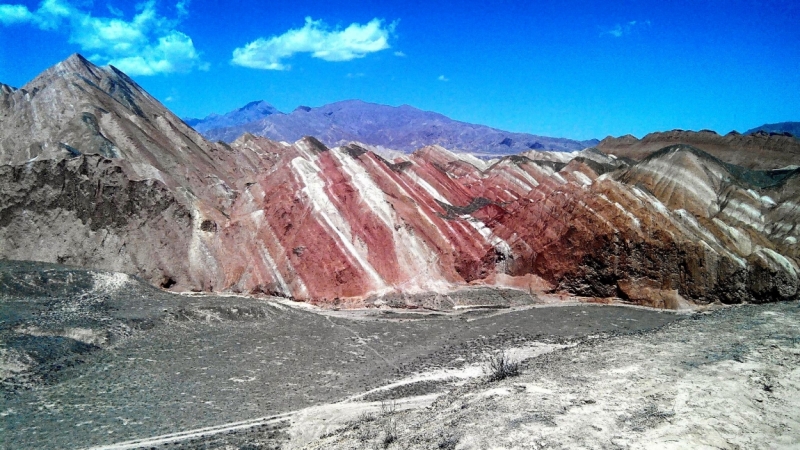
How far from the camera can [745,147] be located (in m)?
53.9

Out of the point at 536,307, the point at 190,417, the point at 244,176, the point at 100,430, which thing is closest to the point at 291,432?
the point at 190,417

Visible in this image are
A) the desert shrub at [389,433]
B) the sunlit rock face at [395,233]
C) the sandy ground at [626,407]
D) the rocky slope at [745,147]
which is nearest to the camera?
the sandy ground at [626,407]

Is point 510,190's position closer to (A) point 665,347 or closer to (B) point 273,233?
(B) point 273,233

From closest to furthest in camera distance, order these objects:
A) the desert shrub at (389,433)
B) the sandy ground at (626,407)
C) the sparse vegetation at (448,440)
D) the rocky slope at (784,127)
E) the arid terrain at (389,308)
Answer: the sandy ground at (626,407)
the sparse vegetation at (448,440)
the desert shrub at (389,433)
the arid terrain at (389,308)
the rocky slope at (784,127)

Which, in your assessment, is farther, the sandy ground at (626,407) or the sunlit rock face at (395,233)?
the sunlit rock face at (395,233)

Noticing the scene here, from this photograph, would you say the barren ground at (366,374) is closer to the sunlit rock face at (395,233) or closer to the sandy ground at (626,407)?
the sandy ground at (626,407)

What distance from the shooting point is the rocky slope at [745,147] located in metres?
50.0

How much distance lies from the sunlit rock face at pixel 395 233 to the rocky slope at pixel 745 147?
23803 millimetres

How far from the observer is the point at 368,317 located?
2088 centimetres

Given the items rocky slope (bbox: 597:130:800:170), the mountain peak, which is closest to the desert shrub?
rocky slope (bbox: 597:130:800:170)

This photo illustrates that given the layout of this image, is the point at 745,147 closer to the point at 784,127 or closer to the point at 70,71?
the point at 70,71

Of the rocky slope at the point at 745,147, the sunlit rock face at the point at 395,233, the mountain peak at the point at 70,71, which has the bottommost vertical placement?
the sunlit rock face at the point at 395,233

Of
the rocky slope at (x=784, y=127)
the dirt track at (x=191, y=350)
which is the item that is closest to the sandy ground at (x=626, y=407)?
the dirt track at (x=191, y=350)

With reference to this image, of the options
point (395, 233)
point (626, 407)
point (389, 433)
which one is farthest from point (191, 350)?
point (626, 407)
